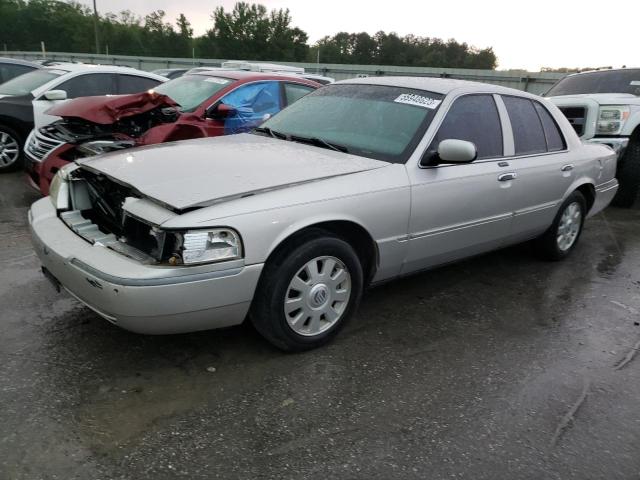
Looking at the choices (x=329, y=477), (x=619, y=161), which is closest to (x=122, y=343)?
(x=329, y=477)

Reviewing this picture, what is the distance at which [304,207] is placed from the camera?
112 inches

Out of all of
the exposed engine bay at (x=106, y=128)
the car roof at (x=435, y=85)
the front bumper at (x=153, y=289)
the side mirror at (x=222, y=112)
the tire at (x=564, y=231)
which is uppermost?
the car roof at (x=435, y=85)

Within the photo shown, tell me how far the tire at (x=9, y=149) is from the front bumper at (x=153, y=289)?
18.0ft

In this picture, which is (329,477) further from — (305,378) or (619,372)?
(619,372)

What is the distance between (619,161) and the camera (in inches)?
285

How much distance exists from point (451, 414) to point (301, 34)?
279 ft

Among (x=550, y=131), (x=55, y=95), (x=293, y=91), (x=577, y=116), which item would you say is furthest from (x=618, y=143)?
(x=55, y=95)

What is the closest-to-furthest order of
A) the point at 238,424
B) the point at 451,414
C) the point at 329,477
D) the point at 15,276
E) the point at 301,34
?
1. the point at 329,477
2. the point at 238,424
3. the point at 451,414
4. the point at 15,276
5. the point at 301,34

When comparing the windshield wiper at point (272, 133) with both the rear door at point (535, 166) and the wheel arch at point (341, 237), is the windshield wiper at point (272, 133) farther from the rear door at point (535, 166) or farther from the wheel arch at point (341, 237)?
the rear door at point (535, 166)

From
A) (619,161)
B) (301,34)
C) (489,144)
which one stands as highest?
(301,34)

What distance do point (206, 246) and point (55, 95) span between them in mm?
5540

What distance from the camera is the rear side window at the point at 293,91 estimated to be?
6784 mm

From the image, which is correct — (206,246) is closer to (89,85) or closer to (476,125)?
(476,125)

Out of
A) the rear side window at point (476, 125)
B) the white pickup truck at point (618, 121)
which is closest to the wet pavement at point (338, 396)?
the rear side window at point (476, 125)
